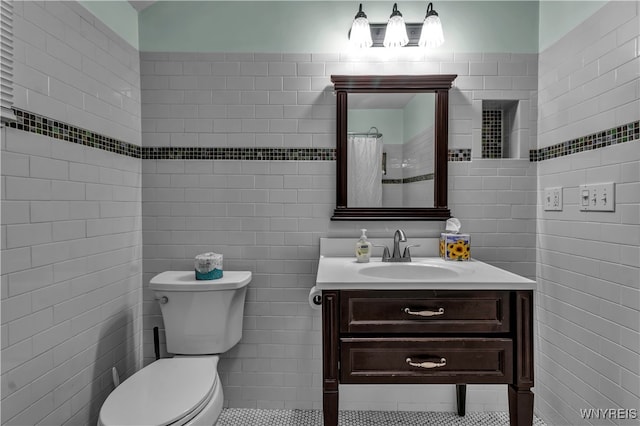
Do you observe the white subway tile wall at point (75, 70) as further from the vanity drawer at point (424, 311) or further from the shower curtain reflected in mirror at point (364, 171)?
the vanity drawer at point (424, 311)

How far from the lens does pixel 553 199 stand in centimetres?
199

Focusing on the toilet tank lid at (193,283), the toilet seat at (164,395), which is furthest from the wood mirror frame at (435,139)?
the toilet seat at (164,395)

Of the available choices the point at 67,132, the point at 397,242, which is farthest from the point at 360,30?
the point at 67,132

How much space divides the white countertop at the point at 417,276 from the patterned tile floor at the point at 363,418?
82 cm

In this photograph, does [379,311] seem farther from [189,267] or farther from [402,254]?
[189,267]

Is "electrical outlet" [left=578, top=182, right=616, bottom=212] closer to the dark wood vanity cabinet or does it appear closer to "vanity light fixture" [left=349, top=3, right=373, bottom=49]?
the dark wood vanity cabinet

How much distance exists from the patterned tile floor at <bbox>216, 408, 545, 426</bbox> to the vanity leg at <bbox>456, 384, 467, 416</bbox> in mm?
40

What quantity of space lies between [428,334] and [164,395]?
1.04 meters

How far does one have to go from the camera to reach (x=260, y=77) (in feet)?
7.07

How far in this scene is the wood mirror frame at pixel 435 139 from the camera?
82.7 inches

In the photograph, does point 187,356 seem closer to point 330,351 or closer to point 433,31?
point 330,351

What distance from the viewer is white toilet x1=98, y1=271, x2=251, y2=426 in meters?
1.39

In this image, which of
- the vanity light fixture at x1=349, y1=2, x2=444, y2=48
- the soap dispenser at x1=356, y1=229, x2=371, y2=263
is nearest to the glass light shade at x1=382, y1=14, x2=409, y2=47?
Answer: the vanity light fixture at x1=349, y1=2, x2=444, y2=48

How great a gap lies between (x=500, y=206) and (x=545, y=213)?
0.73ft
